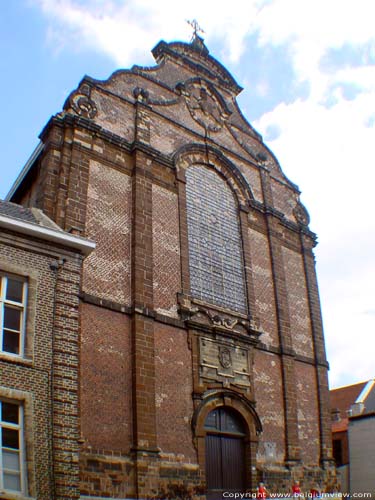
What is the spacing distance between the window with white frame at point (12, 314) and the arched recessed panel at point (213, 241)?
26.5 ft

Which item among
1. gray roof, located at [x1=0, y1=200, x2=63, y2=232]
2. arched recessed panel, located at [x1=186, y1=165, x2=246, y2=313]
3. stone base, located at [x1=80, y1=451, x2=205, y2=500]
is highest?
arched recessed panel, located at [x1=186, y1=165, x2=246, y2=313]

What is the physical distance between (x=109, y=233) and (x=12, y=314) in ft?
20.4

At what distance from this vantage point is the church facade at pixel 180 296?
17.1 metres

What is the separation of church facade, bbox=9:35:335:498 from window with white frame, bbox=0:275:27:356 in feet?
9.76

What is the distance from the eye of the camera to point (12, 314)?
1339cm

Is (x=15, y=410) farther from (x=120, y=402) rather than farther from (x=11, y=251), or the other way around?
(x=120, y=402)

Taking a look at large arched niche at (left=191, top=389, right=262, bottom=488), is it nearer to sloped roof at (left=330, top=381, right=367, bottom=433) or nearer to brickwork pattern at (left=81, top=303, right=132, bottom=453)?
brickwork pattern at (left=81, top=303, right=132, bottom=453)

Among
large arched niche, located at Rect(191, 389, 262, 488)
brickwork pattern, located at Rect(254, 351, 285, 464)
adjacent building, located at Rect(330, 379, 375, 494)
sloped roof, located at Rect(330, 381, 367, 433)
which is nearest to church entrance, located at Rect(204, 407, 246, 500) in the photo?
large arched niche, located at Rect(191, 389, 262, 488)

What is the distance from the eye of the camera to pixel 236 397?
2006 centimetres

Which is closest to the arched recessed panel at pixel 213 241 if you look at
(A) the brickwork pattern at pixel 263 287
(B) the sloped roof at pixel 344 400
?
(A) the brickwork pattern at pixel 263 287

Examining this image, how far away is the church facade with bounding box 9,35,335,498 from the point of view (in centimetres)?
1711

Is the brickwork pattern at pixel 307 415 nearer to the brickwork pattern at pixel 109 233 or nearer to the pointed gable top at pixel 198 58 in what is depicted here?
the brickwork pattern at pixel 109 233

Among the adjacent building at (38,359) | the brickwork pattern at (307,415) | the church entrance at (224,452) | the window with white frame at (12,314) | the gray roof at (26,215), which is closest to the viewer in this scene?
the adjacent building at (38,359)

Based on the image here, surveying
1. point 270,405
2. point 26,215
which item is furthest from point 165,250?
point 270,405
